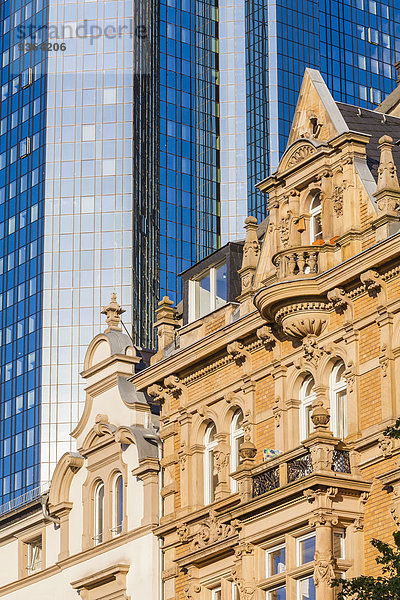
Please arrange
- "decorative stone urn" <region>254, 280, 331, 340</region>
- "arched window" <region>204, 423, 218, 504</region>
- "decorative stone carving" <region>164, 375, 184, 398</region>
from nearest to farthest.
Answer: "decorative stone urn" <region>254, 280, 331, 340</region>
"arched window" <region>204, 423, 218, 504</region>
"decorative stone carving" <region>164, 375, 184, 398</region>

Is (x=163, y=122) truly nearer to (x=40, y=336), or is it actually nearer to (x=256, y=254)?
(x=40, y=336)

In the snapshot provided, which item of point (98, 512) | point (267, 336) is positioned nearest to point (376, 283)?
point (267, 336)

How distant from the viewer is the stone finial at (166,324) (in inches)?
2083

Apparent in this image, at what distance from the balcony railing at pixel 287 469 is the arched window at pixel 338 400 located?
1511 millimetres

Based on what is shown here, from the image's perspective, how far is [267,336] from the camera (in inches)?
1836

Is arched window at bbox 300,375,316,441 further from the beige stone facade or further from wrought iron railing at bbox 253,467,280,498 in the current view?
the beige stone facade

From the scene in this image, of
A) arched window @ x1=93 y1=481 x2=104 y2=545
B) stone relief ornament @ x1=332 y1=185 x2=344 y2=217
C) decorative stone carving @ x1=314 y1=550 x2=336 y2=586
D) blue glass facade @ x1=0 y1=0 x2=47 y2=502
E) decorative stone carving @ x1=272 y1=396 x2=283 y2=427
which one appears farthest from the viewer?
blue glass facade @ x1=0 y1=0 x2=47 y2=502

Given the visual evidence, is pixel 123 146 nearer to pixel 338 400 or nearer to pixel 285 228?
pixel 285 228

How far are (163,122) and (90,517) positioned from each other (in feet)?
395

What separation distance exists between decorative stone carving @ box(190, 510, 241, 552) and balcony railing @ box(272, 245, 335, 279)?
7.33 m

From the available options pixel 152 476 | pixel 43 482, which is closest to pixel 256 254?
pixel 152 476

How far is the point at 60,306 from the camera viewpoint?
15838 cm

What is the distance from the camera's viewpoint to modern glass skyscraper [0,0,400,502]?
158 meters

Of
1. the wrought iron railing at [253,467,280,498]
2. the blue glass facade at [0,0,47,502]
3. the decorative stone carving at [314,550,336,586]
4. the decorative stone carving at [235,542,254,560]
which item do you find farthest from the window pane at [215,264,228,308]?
the blue glass facade at [0,0,47,502]
